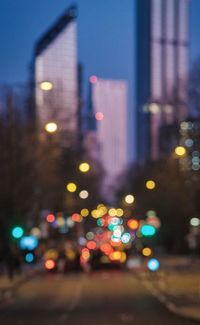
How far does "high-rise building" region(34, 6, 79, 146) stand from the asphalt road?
8.22 metres

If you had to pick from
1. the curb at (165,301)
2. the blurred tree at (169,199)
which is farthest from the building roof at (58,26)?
the curb at (165,301)

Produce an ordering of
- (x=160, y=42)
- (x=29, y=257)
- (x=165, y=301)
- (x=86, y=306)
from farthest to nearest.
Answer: (x=160, y=42) < (x=29, y=257) < (x=165, y=301) < (x=86, y=306)

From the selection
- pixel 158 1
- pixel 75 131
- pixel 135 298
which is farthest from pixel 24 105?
pixel 158 1

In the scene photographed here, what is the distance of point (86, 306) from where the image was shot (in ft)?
107

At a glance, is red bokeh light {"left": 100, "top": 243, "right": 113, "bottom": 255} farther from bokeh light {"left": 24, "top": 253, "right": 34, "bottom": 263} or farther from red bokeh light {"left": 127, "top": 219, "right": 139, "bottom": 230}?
red bokeh light {"left": 127, "top": 219, "right": 139, "bottom": 230}

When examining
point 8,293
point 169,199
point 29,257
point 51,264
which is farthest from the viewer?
point 29,257

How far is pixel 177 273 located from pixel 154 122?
980 inches

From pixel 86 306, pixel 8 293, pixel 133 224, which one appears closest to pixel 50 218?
pixel 133 224

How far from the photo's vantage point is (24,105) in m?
53.8

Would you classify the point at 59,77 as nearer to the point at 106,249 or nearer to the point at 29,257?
the point at 29,257

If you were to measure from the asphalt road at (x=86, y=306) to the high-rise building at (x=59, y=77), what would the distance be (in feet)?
27.0

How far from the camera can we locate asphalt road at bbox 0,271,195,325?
25828 mm

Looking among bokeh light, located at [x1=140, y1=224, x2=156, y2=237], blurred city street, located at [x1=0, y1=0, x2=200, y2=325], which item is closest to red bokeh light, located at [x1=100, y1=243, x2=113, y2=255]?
blurred city street, located at [x1=0, y1=0, x2=200, y2=325]

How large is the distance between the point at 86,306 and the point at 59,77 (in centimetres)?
4254
